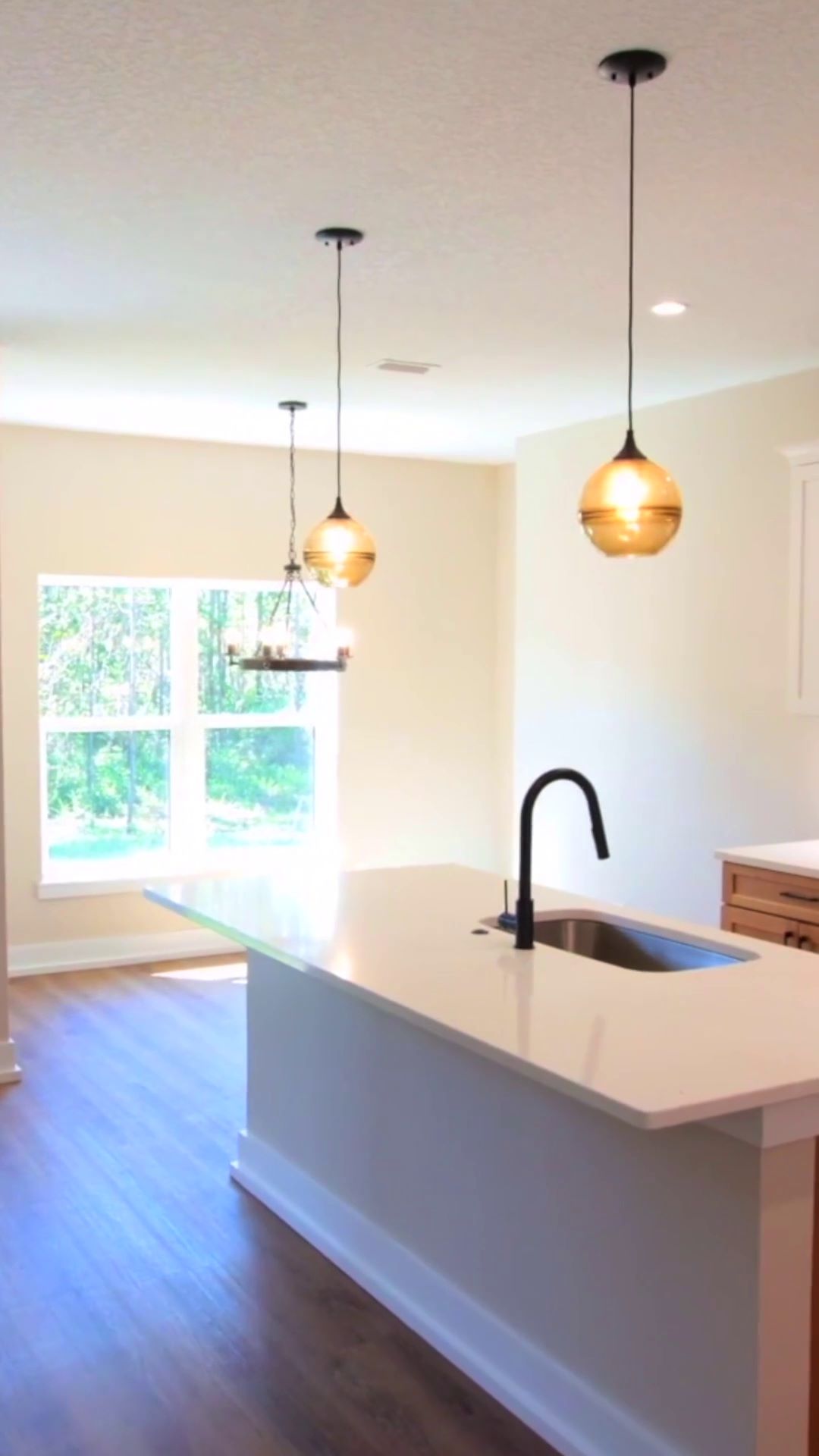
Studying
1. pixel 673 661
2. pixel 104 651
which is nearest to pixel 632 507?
pixel 673 661

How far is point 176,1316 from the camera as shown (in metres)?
3.02

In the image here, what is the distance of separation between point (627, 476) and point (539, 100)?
2.37ft

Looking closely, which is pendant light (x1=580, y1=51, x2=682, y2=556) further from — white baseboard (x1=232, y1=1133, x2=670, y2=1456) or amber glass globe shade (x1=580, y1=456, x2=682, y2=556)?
white baseboard (x1=232, y1=1133, x2=670, y2=1456)

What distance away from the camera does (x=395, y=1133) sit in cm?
310

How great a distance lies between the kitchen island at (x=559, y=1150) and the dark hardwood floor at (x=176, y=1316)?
0.12 metres

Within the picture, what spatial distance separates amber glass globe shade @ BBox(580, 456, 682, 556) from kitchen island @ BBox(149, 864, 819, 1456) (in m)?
0.89

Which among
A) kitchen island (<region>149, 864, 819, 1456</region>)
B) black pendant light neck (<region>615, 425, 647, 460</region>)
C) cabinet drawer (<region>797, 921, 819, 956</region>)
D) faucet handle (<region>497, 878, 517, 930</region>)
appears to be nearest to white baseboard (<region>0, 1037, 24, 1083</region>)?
kitchen island (<region>149, 864, 819, 1456</region>)

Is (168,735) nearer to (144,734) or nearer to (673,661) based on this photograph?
(144,734)

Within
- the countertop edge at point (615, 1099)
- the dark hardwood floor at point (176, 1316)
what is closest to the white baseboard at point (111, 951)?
the dark hardwood floor at point (176, 1316)

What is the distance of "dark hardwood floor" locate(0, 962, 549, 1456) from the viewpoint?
2578 millimetres

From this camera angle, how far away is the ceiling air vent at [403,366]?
4.69 meters

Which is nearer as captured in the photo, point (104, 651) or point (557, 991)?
point (557, 991)

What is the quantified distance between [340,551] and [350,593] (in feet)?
11.0

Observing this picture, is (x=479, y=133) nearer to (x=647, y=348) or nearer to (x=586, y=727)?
(x=647, y=348)
